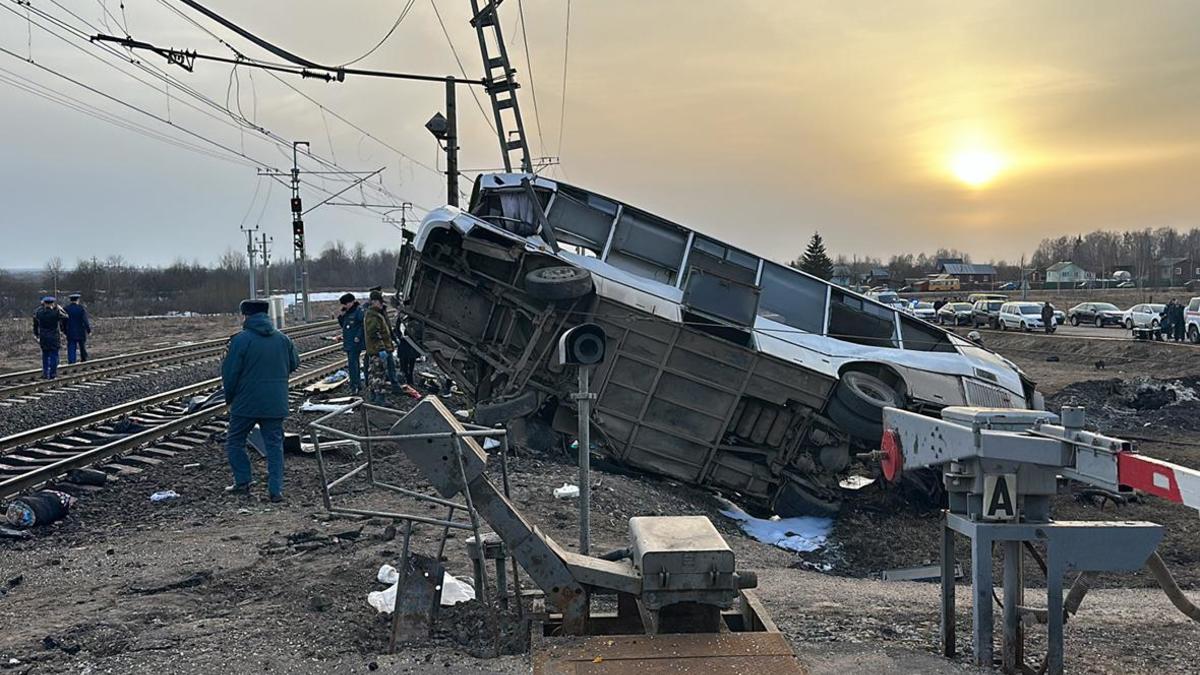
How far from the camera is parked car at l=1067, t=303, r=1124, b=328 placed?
41.2 meters

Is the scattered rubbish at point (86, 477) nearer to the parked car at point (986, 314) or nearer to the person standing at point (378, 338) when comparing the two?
the person standing at point (378, 338)

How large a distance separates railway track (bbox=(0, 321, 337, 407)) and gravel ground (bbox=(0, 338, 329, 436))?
38 centimetres

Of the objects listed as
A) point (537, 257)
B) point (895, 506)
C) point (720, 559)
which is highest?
point (537, 257)

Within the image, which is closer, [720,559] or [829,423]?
[720,559]

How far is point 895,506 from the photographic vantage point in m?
10.2

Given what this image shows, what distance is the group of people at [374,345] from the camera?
13828mm

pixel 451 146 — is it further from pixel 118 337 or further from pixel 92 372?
pixel 118 337

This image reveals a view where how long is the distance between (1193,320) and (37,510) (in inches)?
1359

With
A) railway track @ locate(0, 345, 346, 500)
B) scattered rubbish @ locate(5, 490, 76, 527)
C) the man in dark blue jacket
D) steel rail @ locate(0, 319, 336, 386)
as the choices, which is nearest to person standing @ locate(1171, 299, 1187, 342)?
railway track @ locate(0, 345, 346, 500)

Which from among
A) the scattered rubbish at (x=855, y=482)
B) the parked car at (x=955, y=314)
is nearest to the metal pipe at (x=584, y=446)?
the scattered rubbish at (x=855, y=482)

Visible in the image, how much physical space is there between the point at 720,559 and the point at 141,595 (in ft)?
12.2

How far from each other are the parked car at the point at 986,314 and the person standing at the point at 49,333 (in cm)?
3993

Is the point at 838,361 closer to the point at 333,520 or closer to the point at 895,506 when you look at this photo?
the point at 895,506

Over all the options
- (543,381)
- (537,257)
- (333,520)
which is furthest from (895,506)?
(333,520)
